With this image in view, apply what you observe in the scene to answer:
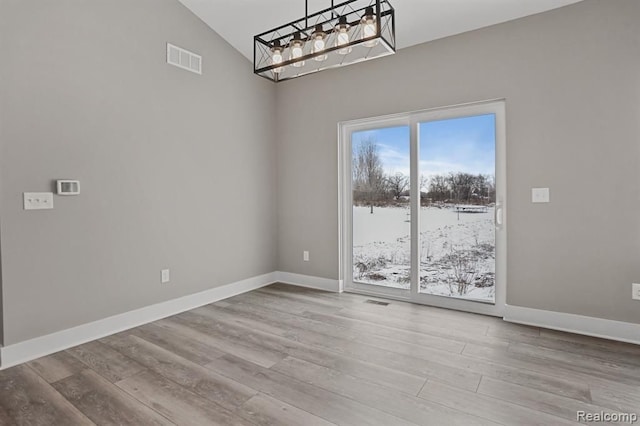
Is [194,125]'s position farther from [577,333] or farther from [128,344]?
[577,333]

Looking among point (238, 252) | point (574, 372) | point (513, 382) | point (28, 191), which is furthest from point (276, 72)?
point (574, 372)

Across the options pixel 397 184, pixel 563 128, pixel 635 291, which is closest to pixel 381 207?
pixel 397 184

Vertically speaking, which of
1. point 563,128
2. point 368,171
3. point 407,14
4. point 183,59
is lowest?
point 368,171

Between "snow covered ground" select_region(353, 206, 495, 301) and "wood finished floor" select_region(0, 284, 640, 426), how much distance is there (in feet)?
1.50

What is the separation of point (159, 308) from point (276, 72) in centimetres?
251

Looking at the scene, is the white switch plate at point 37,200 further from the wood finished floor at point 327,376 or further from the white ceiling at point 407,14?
the white ceiling at point 407,14

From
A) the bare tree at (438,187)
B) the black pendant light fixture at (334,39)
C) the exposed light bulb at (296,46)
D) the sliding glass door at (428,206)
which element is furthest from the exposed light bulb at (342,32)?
the bare tree at (438,187)

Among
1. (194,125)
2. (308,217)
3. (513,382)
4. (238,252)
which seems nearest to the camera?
(513,382)

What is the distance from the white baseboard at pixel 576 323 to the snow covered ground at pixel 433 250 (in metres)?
0.30

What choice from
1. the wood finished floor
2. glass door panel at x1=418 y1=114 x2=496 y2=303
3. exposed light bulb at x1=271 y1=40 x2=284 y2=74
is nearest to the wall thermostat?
the wood finished floor

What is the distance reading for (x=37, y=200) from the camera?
2.58 metres

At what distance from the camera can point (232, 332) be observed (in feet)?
9.93

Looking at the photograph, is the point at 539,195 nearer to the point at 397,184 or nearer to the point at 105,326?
the point at 397,184

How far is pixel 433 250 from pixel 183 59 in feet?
11.0
